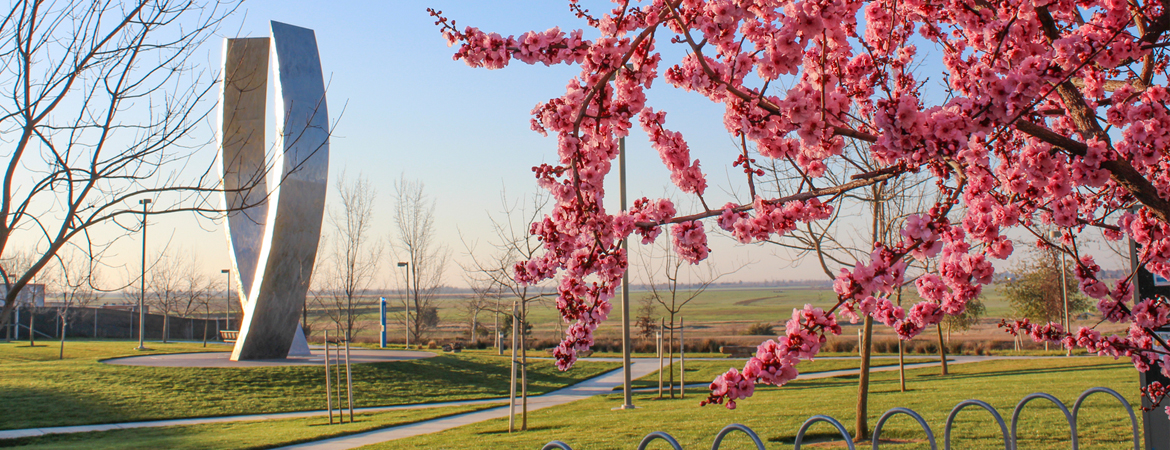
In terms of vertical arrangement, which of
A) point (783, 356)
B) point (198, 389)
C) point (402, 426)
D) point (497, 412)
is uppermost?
point (783, 356)

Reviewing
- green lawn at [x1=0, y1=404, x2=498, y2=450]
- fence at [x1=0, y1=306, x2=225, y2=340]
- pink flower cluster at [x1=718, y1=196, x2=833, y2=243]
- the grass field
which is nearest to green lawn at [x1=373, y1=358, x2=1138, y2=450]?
green lawn at [x1=0, y1=404, x2=498, y2=450]

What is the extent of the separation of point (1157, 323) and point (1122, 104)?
1553 millimetres

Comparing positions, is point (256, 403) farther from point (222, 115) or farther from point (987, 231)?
point (987, 231)

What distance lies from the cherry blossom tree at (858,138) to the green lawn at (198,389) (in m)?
13.5

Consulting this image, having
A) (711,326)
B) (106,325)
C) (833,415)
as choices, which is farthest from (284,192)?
(711,326)

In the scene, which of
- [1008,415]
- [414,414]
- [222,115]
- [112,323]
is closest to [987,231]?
[1008,415]

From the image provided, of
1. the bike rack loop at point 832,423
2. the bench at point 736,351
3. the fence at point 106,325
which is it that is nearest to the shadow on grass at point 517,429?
the bike rack loop at point 832,423

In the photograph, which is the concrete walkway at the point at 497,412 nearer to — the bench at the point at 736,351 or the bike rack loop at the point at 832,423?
the bench at the point at 736,351

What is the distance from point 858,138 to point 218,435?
1195 centimetres

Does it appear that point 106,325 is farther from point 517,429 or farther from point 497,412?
point 517,429

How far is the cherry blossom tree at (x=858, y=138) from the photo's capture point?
2.91 m

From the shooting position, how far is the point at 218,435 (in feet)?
39.9

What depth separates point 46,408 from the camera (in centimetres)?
1444

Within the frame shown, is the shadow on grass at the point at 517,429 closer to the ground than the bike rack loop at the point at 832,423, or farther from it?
closer to the ground
